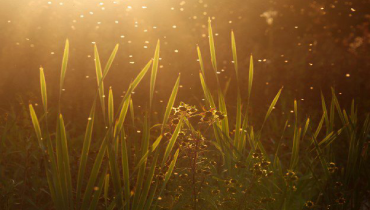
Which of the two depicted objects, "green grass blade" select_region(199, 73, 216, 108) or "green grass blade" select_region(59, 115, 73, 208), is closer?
"green grass blade" select_region(59, 115, 73, 208)

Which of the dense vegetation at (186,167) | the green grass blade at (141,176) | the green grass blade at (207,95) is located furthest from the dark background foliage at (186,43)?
the green grass blade at (141,176)

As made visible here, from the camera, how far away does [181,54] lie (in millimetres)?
5059

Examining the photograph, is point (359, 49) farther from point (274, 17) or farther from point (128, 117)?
point (128, 117)

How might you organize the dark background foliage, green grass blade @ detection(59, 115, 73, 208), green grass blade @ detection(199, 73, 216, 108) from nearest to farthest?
1. green grass blade @ detection(59, 115, 73, 208)
2. green grass blade @ detection(199, 73, 216, 108)
3. the dark background foliage

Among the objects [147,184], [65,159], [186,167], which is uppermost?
[65,159]

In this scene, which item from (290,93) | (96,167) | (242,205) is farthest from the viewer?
(290,93)

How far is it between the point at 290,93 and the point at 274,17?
3.38ft

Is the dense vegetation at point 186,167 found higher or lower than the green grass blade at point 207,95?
lower

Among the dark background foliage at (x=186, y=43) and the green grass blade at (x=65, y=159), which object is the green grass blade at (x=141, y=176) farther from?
the dark background foliage at (x=186, y=43)

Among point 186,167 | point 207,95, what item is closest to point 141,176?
point 186,167

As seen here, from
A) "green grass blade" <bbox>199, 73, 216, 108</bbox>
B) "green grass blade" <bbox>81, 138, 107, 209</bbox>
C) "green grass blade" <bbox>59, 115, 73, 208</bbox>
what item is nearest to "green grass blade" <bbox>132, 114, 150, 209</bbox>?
"green grass blade" <bbox>81, 138, 107, 209</bbox>

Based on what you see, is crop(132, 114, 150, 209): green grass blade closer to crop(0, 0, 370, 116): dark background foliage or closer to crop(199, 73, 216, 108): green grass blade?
crop(199, 73, 216, 108): green grass blade

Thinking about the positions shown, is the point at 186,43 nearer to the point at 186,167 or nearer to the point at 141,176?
the point at 186,167

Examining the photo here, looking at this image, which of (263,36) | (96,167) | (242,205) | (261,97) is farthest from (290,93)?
(96,167)
